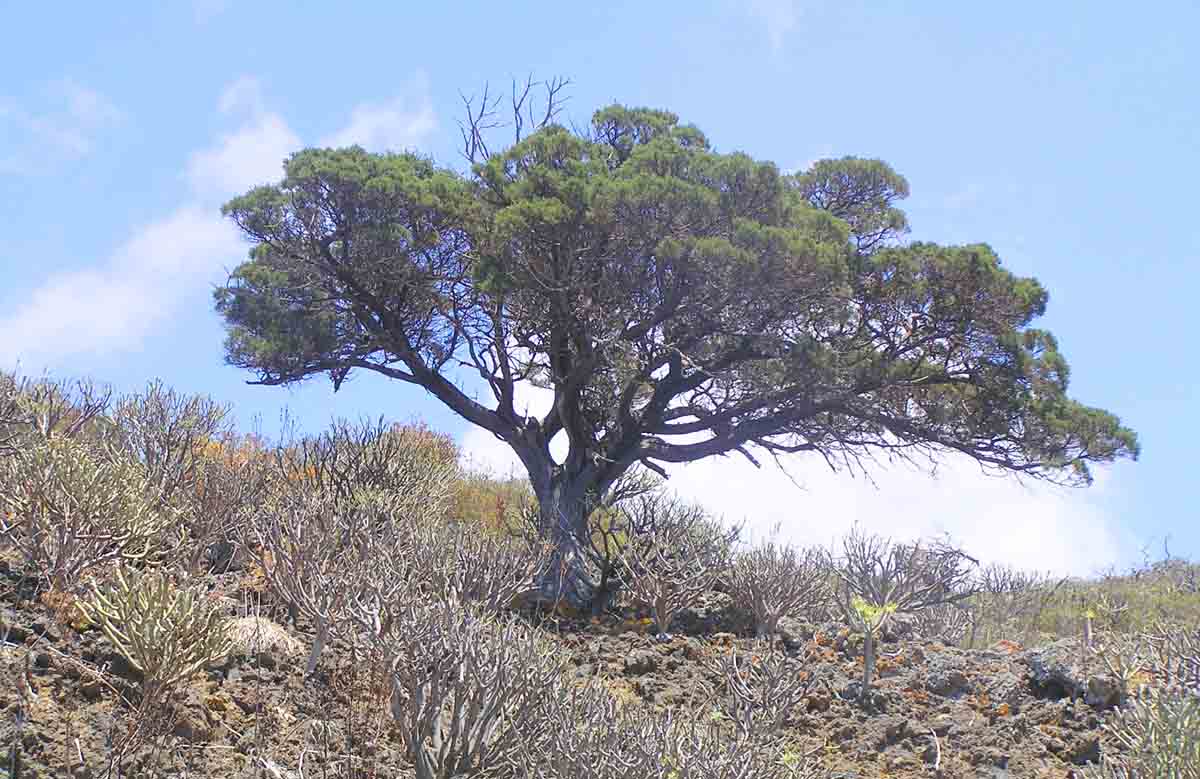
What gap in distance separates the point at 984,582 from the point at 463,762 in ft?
36.7

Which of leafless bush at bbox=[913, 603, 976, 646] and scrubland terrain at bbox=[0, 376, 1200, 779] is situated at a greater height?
leafless bush at bbox=[913, 603, 976, 646]

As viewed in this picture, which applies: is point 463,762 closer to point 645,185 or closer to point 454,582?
point 454,582

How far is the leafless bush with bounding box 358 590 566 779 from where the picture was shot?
Result: 518 centimetres

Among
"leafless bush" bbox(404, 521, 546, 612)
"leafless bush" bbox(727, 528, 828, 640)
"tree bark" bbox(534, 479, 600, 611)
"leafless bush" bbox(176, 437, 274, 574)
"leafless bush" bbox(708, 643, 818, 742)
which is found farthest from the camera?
"tree bark" bbox(534, 479, 600, 611)

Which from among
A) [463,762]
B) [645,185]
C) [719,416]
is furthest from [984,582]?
[463,762]

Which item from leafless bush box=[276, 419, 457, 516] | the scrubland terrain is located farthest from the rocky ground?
leafless bush box=[276, 419, 457, 516]

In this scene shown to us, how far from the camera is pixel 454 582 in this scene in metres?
7.19

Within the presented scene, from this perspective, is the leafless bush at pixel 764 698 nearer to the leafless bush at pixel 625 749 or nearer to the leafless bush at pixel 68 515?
the leafless bush at pixel 625 749

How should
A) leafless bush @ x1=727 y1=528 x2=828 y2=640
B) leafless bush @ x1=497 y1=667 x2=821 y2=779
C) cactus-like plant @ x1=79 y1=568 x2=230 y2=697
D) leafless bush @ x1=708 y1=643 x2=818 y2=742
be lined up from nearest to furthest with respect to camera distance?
leafless bush @ x1=497 y1=667 x2=821 y2=779, cactus-like plant @ x1=79 y1=568 x2=230 y2=697, leafless bush @ x1=708 y1=643 x2=818 y2=742, leafless bush @ x1=727 y1=528 x2=828 y2=640

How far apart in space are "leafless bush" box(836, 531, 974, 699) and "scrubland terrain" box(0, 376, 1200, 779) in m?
0.05

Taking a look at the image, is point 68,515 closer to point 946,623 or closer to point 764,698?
point 764,698

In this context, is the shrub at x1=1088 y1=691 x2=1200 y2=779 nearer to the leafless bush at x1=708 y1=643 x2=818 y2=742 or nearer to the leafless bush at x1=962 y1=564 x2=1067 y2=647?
the leafless bush at x1=708 y1=643 x2=818 y2=742

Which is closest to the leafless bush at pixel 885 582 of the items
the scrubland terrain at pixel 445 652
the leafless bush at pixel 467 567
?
the scrubland terrain at pixel 445 652

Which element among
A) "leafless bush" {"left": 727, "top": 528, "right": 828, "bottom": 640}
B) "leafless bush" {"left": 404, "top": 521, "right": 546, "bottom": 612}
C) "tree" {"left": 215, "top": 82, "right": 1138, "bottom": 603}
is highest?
"tree" {"left": 215, "top": 82, "right": 1138, "bottom": 603}
